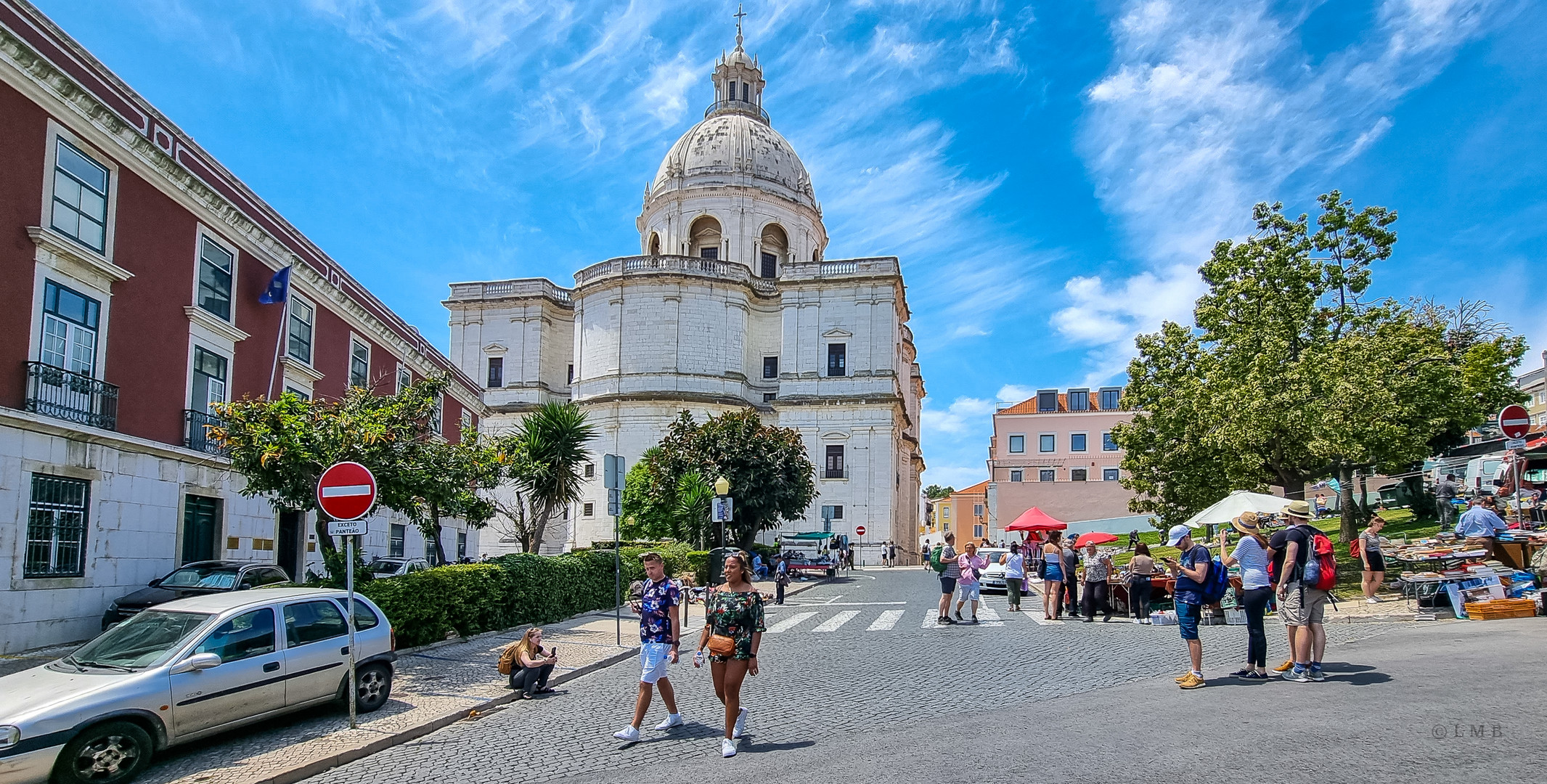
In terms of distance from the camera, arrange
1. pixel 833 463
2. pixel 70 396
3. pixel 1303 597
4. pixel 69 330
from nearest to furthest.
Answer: pixel 1303 597
pixel 70 396
pixel 69 330
pixel 833 463

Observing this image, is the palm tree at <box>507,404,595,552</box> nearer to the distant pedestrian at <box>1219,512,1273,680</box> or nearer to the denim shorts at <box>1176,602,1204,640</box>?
the denim shorts at <box>1176,602,1204,640</box>

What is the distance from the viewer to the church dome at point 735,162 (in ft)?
209

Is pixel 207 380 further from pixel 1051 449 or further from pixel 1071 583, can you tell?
pixel 1051 449

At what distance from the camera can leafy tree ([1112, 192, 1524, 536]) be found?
21.1m

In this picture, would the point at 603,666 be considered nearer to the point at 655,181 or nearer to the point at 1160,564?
the point at 1160,564

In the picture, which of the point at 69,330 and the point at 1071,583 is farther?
the point at 1071,583

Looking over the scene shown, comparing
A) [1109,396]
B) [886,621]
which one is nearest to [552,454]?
[886,621]

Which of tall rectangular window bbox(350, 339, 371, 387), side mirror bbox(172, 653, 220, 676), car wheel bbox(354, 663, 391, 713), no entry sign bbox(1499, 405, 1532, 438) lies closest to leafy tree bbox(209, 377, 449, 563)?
car wheel bbox(354, 663, 391, 713)

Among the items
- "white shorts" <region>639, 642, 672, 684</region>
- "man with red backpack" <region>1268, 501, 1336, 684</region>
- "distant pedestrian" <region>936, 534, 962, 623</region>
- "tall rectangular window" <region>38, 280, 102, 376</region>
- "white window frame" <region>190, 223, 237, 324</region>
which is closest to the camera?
"white shorts" <region>639, 642, 672, 684</region>

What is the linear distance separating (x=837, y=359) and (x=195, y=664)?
171ft

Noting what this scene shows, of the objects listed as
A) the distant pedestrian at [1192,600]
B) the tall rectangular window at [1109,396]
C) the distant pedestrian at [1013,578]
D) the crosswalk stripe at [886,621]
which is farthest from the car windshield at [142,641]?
the tall rectangular window at [1109,396]

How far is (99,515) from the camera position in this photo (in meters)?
15.4

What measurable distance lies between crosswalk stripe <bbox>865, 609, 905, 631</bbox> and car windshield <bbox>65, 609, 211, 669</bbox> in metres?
11.0

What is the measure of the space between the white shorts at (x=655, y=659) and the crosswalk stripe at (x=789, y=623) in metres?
8.05
